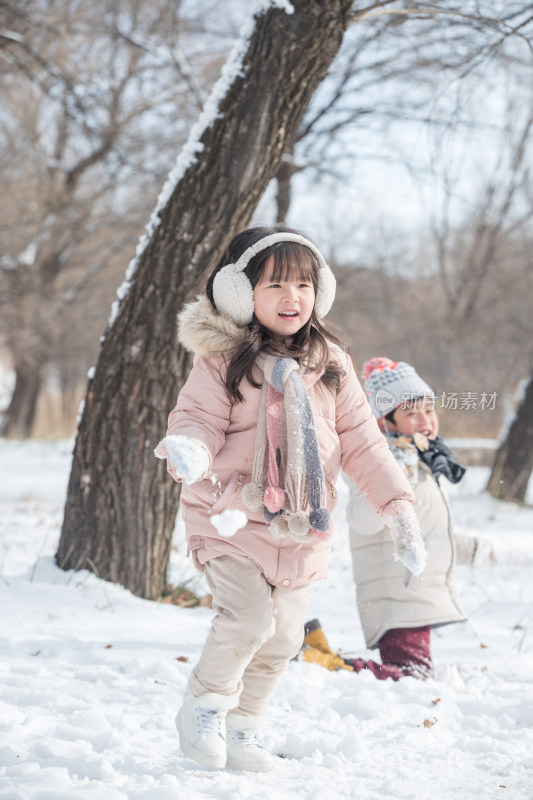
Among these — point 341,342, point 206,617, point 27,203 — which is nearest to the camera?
point 341,342

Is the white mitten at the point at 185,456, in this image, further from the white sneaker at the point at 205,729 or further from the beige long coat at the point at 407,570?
the beige long coat at the point at 407,570

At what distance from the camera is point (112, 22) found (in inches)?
312

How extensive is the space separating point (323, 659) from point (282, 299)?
1.65 m

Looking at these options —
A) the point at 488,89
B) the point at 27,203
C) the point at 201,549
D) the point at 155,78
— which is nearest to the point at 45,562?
the point at 201,549

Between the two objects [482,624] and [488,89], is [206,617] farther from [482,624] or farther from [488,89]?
[488,89]


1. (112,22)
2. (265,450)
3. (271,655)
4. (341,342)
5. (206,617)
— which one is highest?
Result: (112,22)

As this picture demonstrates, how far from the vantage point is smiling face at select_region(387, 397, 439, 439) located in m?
3.19

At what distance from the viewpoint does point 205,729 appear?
1.96 meters

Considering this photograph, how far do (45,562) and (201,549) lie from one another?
1922 millimetres

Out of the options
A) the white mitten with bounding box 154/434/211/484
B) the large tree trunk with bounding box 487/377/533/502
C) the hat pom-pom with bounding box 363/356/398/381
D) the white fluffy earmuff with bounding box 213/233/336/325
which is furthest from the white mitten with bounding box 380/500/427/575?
the large tree trunk with bounding box 487/377/533/502

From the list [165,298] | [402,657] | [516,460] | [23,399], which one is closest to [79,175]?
[23,399]

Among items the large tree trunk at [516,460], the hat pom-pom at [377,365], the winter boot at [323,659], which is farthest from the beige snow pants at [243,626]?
the large tree trunk at [516,460]

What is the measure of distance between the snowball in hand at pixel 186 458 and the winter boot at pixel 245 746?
2.74 ft

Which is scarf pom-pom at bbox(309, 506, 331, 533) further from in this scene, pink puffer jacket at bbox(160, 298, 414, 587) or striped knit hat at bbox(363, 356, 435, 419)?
striped knit hat at bbox(363, 356, 435, 419)
